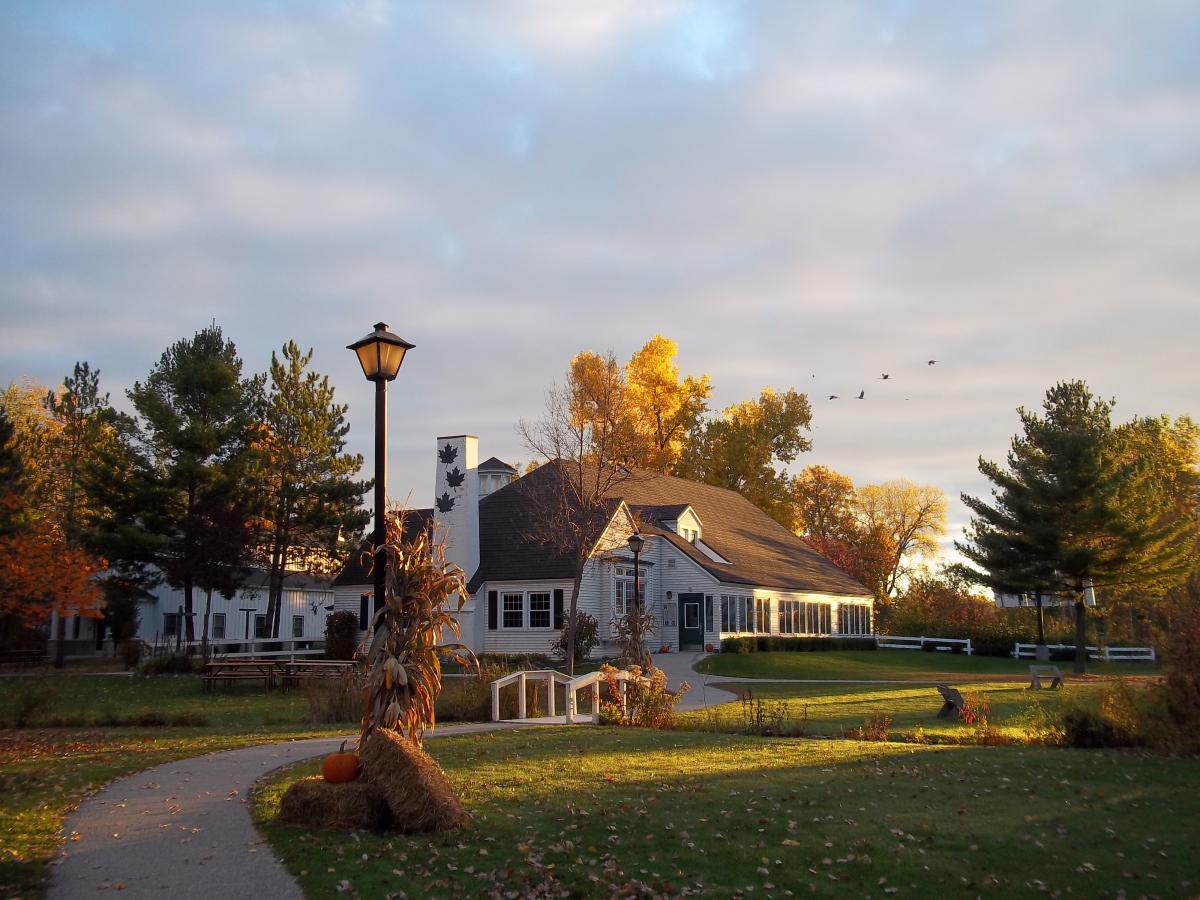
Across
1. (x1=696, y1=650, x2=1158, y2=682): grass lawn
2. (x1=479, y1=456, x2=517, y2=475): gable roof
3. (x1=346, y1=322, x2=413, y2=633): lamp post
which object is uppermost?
(x1=479, y1=456, x2=517, y2=475): gable roof

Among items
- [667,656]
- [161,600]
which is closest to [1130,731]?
[667,656]

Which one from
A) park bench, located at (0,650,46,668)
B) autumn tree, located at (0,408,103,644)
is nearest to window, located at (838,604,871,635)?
autumn tree, located at (0,408,103,644)

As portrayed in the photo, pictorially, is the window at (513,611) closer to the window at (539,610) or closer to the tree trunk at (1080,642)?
the window at (539,610)

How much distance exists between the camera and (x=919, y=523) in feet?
249

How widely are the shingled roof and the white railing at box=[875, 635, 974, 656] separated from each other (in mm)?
3117

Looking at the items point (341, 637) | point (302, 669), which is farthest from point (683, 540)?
point (302, 669)

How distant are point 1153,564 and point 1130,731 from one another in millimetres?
28416

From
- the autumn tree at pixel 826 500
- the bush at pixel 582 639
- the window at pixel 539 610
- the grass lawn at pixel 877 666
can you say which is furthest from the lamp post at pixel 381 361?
the autumn tree at pixel 826 500

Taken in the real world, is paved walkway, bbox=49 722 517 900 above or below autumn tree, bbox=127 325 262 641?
below

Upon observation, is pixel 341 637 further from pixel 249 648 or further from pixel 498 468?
pixel 498 468

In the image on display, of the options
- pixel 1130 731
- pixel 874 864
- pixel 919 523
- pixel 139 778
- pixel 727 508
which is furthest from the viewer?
pixel 919 523

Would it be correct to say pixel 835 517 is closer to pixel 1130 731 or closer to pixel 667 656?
pixel 667 656

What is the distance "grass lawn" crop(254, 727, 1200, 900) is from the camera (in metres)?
8.02

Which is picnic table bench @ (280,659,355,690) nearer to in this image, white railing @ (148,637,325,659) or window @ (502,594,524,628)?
white railing @ (148,637,325,659)
